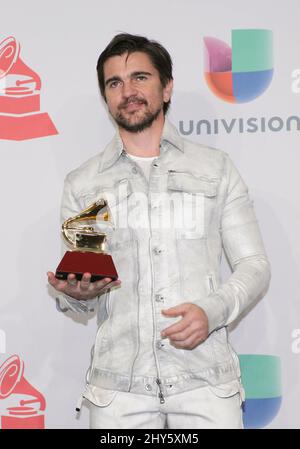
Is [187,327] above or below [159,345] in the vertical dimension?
above

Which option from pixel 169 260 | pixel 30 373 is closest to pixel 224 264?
pixel 169 260

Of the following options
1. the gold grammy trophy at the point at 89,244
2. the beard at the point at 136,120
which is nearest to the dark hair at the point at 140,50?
the beard at the point at 136,120

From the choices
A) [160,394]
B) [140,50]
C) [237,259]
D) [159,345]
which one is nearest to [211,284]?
[237,259]

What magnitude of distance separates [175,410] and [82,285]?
438 mm

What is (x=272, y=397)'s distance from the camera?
2668 millimetres

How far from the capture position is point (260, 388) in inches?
A: 105

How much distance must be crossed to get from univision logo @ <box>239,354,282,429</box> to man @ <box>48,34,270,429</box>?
0.61 metres

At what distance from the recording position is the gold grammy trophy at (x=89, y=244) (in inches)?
76.3

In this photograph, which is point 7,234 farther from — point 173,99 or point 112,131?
point 173,99

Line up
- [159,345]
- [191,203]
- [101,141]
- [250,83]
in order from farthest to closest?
1. [101,141]
2. [250,83]
3. [191,203]
4. [159,345]

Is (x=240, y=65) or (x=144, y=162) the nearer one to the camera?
(x=144, y=162)

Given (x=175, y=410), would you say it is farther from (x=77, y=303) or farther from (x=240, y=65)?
(x=240, y=65)

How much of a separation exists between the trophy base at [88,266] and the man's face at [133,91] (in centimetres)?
46
